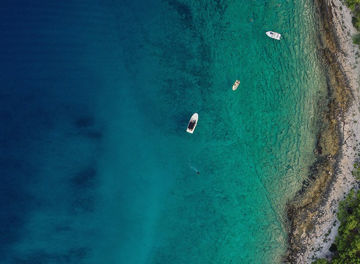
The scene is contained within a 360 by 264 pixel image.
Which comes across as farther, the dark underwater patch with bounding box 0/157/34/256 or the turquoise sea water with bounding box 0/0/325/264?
the dark underwater patch with bounding box 0/157/34/256

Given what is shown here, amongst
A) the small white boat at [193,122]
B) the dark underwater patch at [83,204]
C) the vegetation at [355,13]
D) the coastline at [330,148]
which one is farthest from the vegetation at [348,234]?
the dark underwater patch at [83,204]

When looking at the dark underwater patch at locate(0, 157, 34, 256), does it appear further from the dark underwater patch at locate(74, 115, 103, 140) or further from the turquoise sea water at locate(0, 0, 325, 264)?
the dark underwater patch at locate(74, 115, 103, 140)

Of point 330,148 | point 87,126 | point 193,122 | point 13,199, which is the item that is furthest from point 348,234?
point 13,199

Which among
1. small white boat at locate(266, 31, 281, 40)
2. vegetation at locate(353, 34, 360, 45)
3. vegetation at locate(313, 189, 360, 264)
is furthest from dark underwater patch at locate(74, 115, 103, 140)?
vegetation at locate(353, 34, 360, 45)

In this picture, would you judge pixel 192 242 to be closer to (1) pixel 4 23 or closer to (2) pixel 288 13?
(2) pixel 288 13

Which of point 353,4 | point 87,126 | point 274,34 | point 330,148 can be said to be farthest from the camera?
point 330,148

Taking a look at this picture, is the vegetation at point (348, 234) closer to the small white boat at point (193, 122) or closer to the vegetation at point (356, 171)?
the vegetation at point (356, 171)

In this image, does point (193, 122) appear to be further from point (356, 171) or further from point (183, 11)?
point (356, 171)
